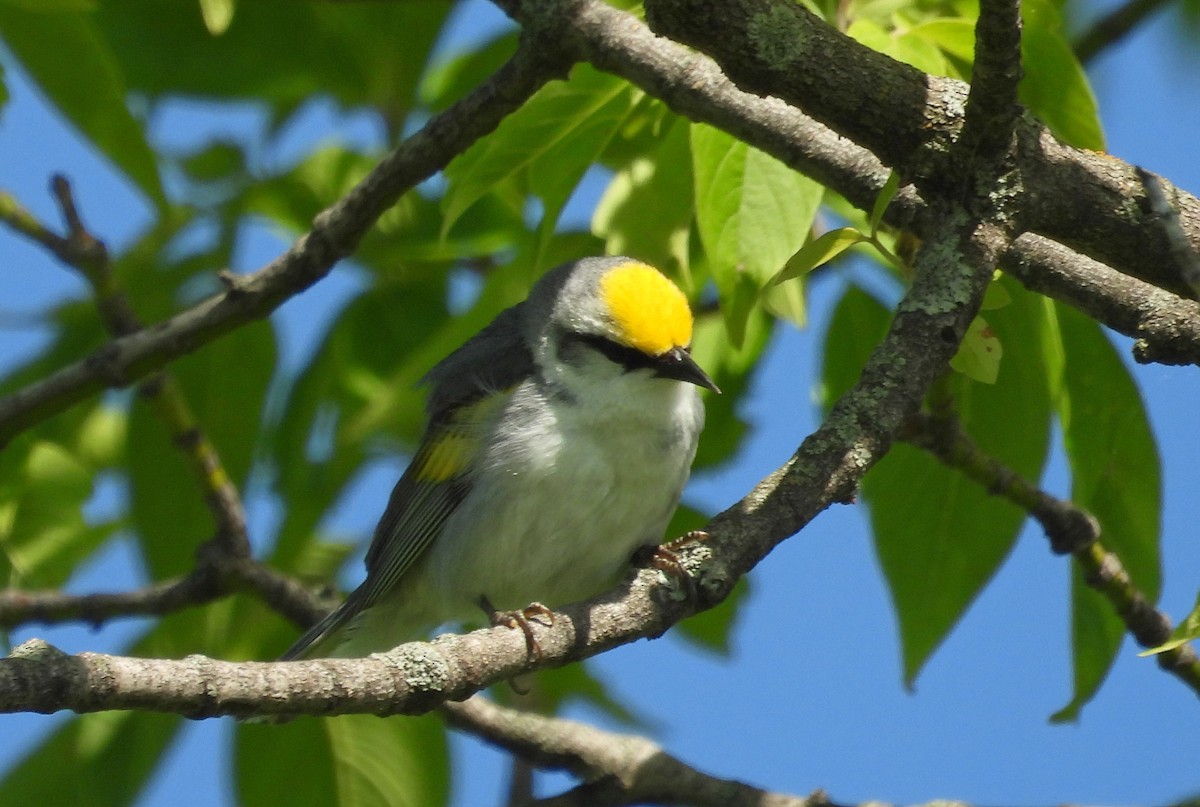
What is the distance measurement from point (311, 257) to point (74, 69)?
2.50ft

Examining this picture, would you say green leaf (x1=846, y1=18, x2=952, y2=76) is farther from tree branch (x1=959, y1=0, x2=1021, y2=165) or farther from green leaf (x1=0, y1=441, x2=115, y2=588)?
green leaf (x1=0, y1=441, x2=115, y2=588)

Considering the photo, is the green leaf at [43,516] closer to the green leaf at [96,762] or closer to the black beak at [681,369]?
the green leaf at [96,762]

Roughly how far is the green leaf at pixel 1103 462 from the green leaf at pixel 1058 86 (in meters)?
Result: 0.45

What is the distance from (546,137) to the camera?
3.40 meters

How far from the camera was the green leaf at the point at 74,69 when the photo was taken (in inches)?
142

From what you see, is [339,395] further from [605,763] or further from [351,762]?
[605,763]

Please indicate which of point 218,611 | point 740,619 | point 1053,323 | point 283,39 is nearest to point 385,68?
point 283,39

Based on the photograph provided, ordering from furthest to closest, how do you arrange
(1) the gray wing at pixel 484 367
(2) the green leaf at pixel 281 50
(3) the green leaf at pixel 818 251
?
(2) the green leaf at pixel 281 50 < (1) the gray wing at pixel 484 367 < (3) the green leaf at pixel 818 251

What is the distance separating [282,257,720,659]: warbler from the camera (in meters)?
4.18

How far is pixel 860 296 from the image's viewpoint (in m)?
3.80

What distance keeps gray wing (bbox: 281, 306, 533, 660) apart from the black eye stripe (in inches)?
5.9

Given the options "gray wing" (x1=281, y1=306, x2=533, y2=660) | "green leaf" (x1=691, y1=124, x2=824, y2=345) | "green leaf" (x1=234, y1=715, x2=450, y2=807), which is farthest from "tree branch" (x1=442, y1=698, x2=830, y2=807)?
"green leaf" (x1=691, y1=124, x2=824, y2=345)

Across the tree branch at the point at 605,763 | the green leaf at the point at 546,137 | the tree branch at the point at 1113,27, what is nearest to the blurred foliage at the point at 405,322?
the green leaf at the point at 546,137

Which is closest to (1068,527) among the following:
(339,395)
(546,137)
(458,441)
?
(546,137)
